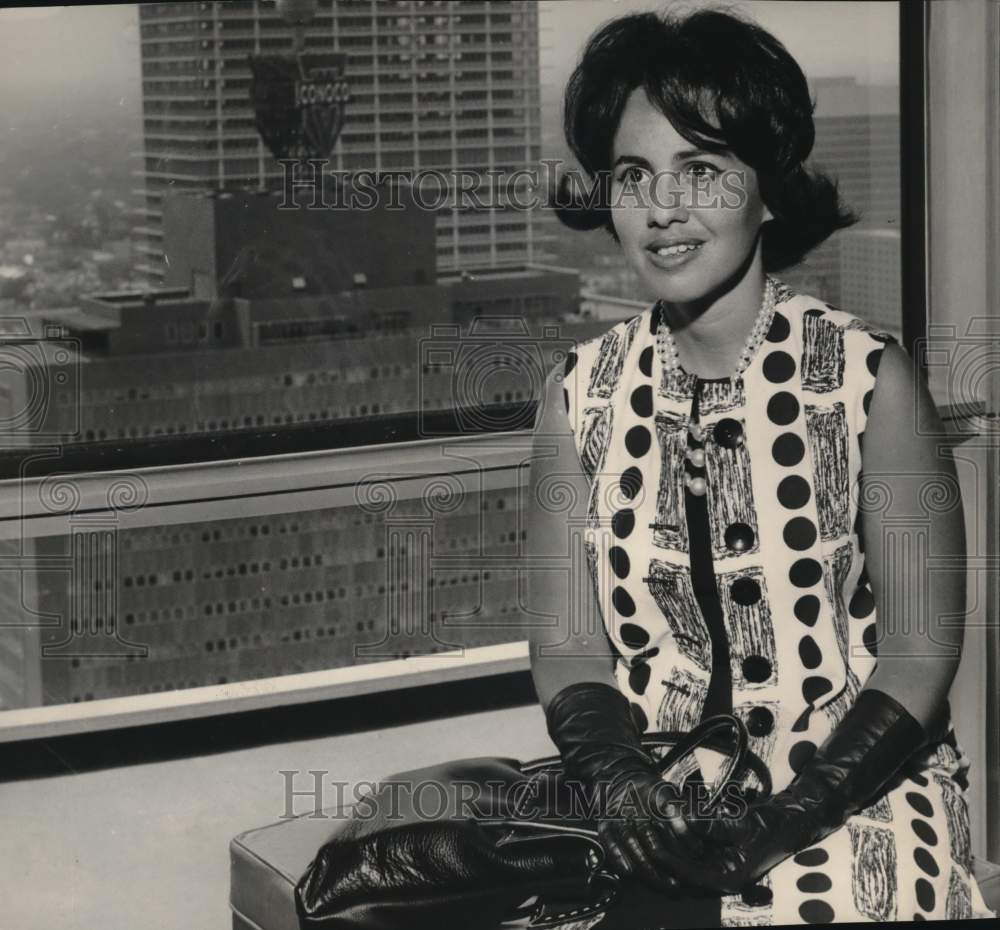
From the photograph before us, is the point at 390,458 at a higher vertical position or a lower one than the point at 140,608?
higher

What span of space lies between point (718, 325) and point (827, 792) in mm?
528

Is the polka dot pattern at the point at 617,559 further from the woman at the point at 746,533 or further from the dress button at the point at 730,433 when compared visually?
the dress button at the point at 730,433

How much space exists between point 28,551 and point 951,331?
1.28 m

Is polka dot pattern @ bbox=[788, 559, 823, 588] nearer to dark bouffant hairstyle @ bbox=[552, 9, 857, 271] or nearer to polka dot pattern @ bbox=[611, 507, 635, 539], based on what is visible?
polka dot pattern @ bbox=[611, 507, 635, 539]

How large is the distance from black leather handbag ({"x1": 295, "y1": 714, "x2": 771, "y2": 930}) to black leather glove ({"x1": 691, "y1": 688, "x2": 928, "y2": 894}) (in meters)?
0.06

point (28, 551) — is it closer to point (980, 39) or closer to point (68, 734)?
point (68, 734)

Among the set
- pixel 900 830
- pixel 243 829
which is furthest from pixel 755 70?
pixel 243 829

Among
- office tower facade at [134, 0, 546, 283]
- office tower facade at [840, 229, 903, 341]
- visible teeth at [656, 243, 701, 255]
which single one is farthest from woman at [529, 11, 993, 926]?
office tower facade at [840, 229, 903, 341]

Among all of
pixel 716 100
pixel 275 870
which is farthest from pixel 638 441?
pixel 275 870

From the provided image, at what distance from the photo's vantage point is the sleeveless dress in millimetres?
1557

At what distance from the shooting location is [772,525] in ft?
5.17

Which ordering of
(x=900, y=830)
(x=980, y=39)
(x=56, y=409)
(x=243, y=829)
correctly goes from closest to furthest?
1. (x=900, y=830)
2. (x=56, y=409)
3. (x=243, y=829)
4. (x=980, y=39)

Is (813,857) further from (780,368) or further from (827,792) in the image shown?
(780,368)

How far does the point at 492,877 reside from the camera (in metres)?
1.52
